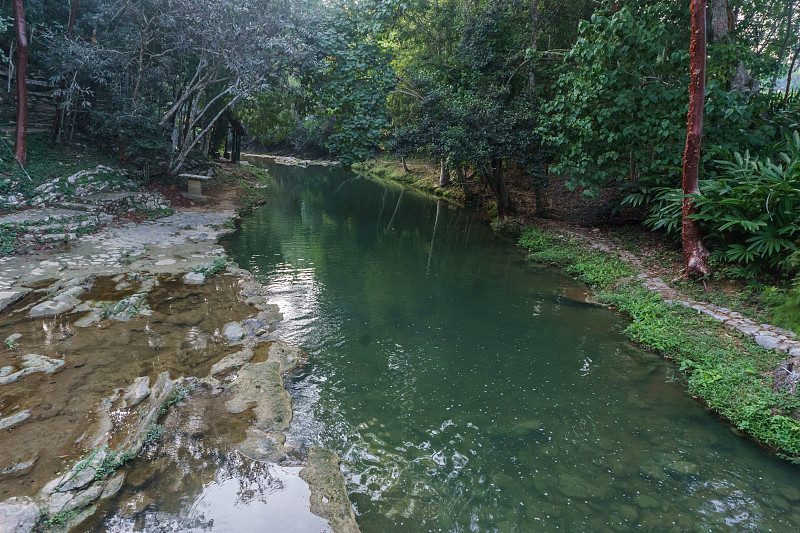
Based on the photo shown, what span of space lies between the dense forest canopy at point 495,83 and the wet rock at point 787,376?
2.50 metres

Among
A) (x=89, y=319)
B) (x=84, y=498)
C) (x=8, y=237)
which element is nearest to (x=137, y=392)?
(x=84, y=498)

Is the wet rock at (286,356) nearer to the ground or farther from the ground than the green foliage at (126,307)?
nearer to the ground

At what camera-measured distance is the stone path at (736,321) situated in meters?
5.66

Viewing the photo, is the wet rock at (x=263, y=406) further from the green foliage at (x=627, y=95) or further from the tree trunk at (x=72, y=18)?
the tree trunk at (x=72, y=18)

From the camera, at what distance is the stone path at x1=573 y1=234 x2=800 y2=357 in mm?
5660

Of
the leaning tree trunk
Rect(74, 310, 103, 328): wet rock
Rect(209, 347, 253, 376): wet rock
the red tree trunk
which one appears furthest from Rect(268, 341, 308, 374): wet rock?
the red tree trunk

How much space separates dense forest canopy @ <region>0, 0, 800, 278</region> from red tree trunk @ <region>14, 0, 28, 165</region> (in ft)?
1.06

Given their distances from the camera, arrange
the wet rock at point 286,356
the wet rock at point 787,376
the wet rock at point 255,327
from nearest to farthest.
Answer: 1. the wet rock at point 787,376
2. the wet rock at point 286,356
3. the wet rock at point 255,327

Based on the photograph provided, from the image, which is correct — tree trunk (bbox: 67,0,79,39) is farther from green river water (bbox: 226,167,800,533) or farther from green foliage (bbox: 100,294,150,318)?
green foliage (bbox: 100,294,150,318)

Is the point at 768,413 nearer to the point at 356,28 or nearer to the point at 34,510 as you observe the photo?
the point at 34,510

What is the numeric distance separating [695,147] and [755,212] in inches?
57.6

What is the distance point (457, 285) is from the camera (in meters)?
9.13

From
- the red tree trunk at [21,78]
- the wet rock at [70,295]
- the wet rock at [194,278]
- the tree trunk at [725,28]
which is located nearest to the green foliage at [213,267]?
the wet rock at [194,278]

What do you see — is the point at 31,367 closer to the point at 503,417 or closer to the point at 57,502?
the point at 57,502
